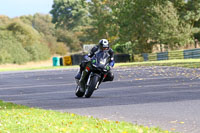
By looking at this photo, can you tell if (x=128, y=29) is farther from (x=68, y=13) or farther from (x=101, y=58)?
(x=68, y=13)

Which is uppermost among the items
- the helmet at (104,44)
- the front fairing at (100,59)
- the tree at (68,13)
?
the tree at (68,13)

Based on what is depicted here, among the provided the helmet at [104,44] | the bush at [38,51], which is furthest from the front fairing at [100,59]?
the bush at [38,51]

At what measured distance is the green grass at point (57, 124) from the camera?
852 cm

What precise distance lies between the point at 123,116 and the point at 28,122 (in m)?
1.89

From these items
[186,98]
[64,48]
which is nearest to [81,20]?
[64,48]

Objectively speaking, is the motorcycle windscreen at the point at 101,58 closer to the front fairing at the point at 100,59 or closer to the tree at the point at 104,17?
the front fairing at the point at 100,59

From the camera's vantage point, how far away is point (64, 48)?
381ft

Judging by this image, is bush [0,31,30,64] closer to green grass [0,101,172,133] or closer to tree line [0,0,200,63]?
tree line [0,0,200,63]

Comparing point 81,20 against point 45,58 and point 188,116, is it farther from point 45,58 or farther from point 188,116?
point 188,116

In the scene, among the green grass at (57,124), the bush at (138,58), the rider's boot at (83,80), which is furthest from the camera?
the bush at (138,58)

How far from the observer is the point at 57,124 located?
378 inches

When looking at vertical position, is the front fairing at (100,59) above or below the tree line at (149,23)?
below

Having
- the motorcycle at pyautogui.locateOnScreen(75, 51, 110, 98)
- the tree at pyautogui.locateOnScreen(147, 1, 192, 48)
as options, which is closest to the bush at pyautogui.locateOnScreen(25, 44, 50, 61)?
the tree at pyautogui.locateOnScreen(147, 1, 192, 48)

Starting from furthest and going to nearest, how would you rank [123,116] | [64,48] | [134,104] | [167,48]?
[64,48] < [167,48] < [134,104] < [123,116]
